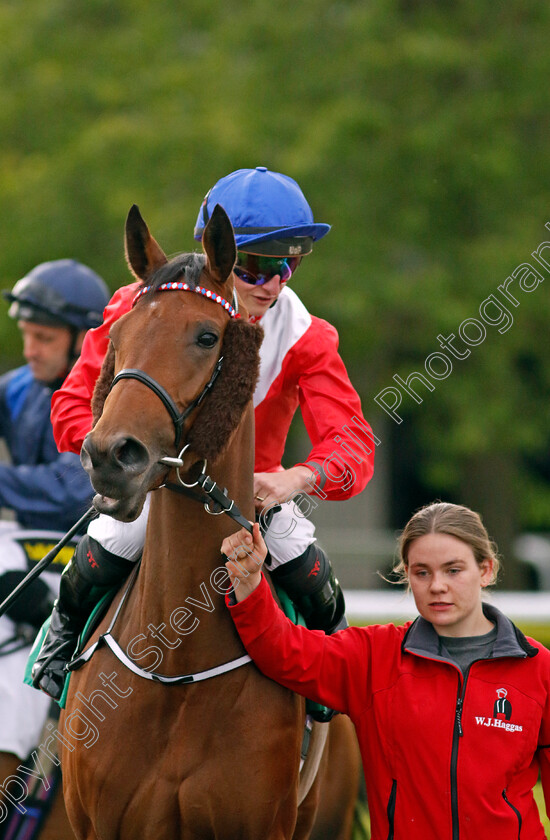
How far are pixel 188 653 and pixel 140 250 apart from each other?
1.14 metres

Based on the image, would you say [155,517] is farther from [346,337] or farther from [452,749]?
A: [346,337]

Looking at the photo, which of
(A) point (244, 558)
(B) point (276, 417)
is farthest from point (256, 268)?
(A) point (244, 558)

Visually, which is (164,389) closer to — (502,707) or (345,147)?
(502,707)

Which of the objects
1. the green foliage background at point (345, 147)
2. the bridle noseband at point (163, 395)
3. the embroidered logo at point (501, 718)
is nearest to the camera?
the bridle noseband at point (163, 395)

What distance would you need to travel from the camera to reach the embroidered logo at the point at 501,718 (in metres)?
3.19

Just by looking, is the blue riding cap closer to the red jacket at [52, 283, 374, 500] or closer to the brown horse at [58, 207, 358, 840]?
the red jacket at [52, 283, 374, 500]

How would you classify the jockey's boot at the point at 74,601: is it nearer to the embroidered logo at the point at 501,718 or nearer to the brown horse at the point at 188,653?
the brown horse at the point at 188,653

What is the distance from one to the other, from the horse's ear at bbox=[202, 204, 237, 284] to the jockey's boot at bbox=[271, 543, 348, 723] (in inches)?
39.1

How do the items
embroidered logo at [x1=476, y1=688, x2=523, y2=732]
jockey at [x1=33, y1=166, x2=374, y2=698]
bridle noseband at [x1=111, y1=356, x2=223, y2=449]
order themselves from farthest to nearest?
1. jockey at [x1=33, y1=166, x2=374, y2=698]
2. embroidered logo at [x1=476, y1=688, x2=523, y2=732]
3. bridle noseband at [x1=111, y1=356, x2=223, y2=449]

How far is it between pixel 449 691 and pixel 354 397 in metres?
1.03

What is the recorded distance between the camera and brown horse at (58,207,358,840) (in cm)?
308

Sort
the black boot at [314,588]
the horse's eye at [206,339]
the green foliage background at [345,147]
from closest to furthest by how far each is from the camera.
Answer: the horse's eye at [206,339], the black boot at [314,588], the green foliage background at [345,147]

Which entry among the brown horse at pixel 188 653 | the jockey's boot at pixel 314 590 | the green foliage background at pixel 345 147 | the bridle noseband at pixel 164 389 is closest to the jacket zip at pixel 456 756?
the brown horse at pixel 188 653

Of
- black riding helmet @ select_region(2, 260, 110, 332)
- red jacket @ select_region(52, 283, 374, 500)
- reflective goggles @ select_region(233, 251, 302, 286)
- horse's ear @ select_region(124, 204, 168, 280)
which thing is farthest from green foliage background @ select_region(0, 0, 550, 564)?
horse's ear @ select_region(124, 204, 168, 280)
